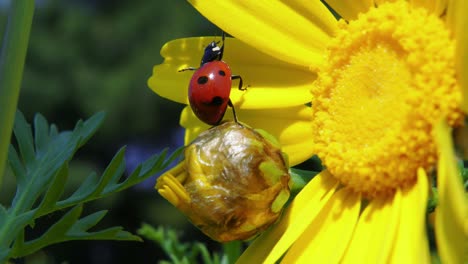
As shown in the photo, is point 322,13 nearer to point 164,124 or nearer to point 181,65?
point 181,65

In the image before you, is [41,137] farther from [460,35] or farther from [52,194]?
[460,35]

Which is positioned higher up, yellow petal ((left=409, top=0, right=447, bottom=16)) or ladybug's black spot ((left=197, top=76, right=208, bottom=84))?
yellow petal ((left=409, top=0, right=447, bottom=16))

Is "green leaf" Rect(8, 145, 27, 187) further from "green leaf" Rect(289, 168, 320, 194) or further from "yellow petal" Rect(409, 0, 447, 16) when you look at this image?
"yellow petal" Rect(409, 0, 447, 16)

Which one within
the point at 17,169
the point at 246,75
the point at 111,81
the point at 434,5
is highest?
the point at 434,5

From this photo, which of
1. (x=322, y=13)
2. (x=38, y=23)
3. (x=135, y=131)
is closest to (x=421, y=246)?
(x=322, y=13)

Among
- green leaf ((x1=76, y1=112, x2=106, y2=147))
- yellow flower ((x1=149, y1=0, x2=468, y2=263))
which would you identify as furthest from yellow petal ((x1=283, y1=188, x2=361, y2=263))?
green leaf ((x1=76, y1=112, x2=106, y2=147))

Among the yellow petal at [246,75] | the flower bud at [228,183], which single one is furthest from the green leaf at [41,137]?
the flower bud at [228,183]

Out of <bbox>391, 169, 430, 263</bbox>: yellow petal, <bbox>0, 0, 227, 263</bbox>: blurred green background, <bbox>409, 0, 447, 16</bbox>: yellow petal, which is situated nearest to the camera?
<bbox>391, 169, 430, 263</bbox>: yellow petal

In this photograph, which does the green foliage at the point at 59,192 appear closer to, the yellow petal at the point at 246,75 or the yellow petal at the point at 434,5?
the yellow petal at the point at 246,75

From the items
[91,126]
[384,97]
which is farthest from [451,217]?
[91,126]
